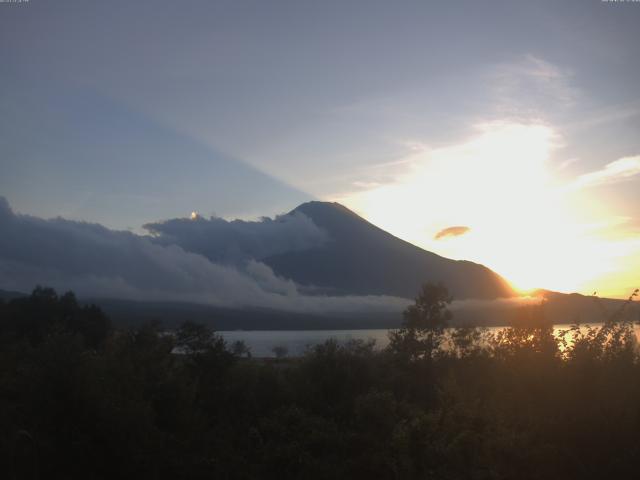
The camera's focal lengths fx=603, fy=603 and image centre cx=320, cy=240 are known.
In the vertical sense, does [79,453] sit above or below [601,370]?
below

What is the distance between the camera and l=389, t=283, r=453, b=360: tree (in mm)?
37469

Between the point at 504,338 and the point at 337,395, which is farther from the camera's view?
the point at 504,338

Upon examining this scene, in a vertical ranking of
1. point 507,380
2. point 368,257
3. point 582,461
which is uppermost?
point 368,257

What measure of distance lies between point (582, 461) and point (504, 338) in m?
7.31

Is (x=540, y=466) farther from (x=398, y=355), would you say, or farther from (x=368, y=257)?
(x=368, y=257)

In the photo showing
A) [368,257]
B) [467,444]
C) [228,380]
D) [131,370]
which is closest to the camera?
[467,444]

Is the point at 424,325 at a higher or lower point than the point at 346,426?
higher

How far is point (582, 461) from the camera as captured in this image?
11.3 m

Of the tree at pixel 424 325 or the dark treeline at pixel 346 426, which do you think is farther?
the tree at pixel 424 325

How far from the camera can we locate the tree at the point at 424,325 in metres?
37.5

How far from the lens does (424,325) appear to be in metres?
40.4

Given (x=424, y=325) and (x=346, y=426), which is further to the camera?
(x=424, y=325)

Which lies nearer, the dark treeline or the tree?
the dark treeline

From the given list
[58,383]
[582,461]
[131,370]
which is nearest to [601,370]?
[582,461]
